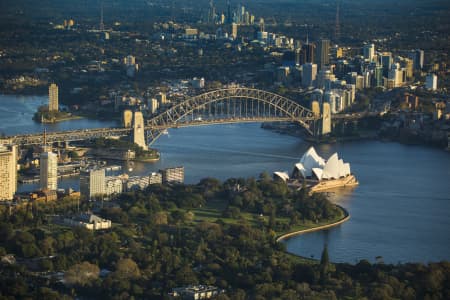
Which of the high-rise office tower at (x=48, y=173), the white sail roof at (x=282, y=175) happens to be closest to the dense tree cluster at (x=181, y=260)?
the high-rise office tower at (x=48, y=173)

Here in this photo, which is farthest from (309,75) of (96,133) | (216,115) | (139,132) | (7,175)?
(7,175)

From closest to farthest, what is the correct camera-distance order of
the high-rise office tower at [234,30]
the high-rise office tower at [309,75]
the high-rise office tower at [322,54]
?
the high-rise office tower at [309,75], the high-rise office tower at [322,54], the high-rise office tower at [234,30]

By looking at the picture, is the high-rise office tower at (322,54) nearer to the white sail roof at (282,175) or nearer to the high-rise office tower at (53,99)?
the high-rise office tower at (53,99)

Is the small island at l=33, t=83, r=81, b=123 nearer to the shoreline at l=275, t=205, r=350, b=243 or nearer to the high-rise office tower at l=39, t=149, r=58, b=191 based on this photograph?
the high-rise office tower at l=39, t=149, r=58, b=191

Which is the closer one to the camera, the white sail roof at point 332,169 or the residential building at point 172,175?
the residential building at point 172,175

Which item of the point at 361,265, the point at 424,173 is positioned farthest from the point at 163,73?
the point at 361,265

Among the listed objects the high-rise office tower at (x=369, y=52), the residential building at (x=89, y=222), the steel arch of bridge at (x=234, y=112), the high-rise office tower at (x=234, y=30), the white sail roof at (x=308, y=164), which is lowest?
the residential building at (x=89, y=222)

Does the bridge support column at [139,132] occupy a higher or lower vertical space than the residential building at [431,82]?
lower
